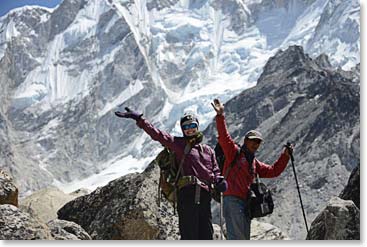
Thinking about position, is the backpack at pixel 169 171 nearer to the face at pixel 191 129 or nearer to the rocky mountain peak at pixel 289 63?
the face at pixel 191 129

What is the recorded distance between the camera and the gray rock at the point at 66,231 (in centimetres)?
632

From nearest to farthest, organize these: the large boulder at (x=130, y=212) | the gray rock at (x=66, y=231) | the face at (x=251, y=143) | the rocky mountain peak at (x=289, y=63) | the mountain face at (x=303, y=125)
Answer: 1. the face at (x=251, y=143)
2. the gray rock at (x=66, y=231)
3. the large boulder at (x=130, y=212)
4. the mountain face at (x=303, y=125)
5. the rocky mountain peak at (x=289, y=63)

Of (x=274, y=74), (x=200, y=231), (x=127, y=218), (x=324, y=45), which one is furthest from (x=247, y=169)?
(x=324, y=45)

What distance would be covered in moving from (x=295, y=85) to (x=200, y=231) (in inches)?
4800

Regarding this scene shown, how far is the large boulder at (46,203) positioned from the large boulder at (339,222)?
3.68m

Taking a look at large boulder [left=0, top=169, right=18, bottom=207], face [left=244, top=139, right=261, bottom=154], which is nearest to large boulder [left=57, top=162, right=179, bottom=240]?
large boulder [left=0, top=169, right=18, bottom=207]

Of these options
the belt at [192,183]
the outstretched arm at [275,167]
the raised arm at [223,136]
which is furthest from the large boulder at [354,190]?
the belt at [192,183]

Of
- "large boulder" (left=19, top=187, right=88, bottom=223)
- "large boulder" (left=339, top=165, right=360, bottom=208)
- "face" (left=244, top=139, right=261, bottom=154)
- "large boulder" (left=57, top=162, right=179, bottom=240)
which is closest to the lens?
"face" (left=244, top=139, right=261, bottom=154)

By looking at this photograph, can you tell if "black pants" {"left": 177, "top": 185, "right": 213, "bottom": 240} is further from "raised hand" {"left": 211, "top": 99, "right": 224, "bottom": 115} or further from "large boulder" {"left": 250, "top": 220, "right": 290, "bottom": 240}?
"large boulder" {"left": 250, "top": 220, "right": 290, "bottom": 240}

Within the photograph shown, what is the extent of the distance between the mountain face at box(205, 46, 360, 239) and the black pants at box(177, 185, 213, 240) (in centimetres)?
4774

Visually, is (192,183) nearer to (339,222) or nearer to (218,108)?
(218,108)

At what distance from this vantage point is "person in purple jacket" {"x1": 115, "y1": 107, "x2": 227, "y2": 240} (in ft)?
18.6

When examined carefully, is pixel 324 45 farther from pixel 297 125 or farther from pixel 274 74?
pixel 297 125

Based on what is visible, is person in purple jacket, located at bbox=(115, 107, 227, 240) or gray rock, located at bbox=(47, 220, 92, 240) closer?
person in purple jacket, located at bbox=(115, 107, 227, 240)
